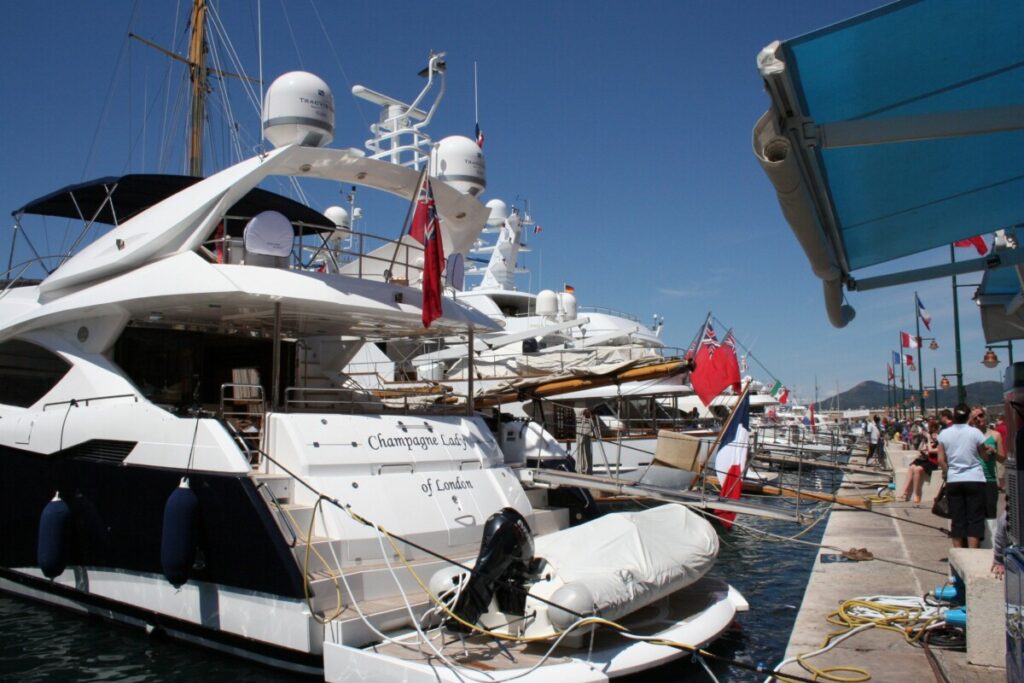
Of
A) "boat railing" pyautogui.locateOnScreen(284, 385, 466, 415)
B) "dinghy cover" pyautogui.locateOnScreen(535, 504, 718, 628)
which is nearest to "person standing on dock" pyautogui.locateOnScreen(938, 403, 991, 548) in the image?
"dinghy cover" pyautogui.locateOnScreen(535, 504, 718, 628)

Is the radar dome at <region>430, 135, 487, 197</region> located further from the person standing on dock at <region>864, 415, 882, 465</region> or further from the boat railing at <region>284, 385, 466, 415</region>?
the person standing on dock at <region>864, 415, 882, 465</region>

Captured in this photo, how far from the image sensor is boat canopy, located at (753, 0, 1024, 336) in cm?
360

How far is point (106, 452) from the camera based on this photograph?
893 centimetres

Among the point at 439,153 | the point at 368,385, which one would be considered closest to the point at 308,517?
the point at 439,153

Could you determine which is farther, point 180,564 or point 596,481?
point 596,481

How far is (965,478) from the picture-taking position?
846cm

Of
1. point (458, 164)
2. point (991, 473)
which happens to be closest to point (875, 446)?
point (991, 473)

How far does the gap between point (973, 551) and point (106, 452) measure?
27.6ft

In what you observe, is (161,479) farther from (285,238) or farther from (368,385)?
(368,385)

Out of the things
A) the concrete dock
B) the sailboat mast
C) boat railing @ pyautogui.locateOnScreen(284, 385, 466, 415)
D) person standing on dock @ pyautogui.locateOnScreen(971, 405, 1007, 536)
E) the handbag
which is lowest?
the concrete dock

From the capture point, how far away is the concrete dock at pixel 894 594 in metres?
5.68

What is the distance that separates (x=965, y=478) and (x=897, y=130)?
20.2 ft

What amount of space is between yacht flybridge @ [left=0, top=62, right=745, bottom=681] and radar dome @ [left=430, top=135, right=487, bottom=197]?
1095 mm

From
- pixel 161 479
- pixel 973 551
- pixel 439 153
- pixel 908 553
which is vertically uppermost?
pixel 439 153
